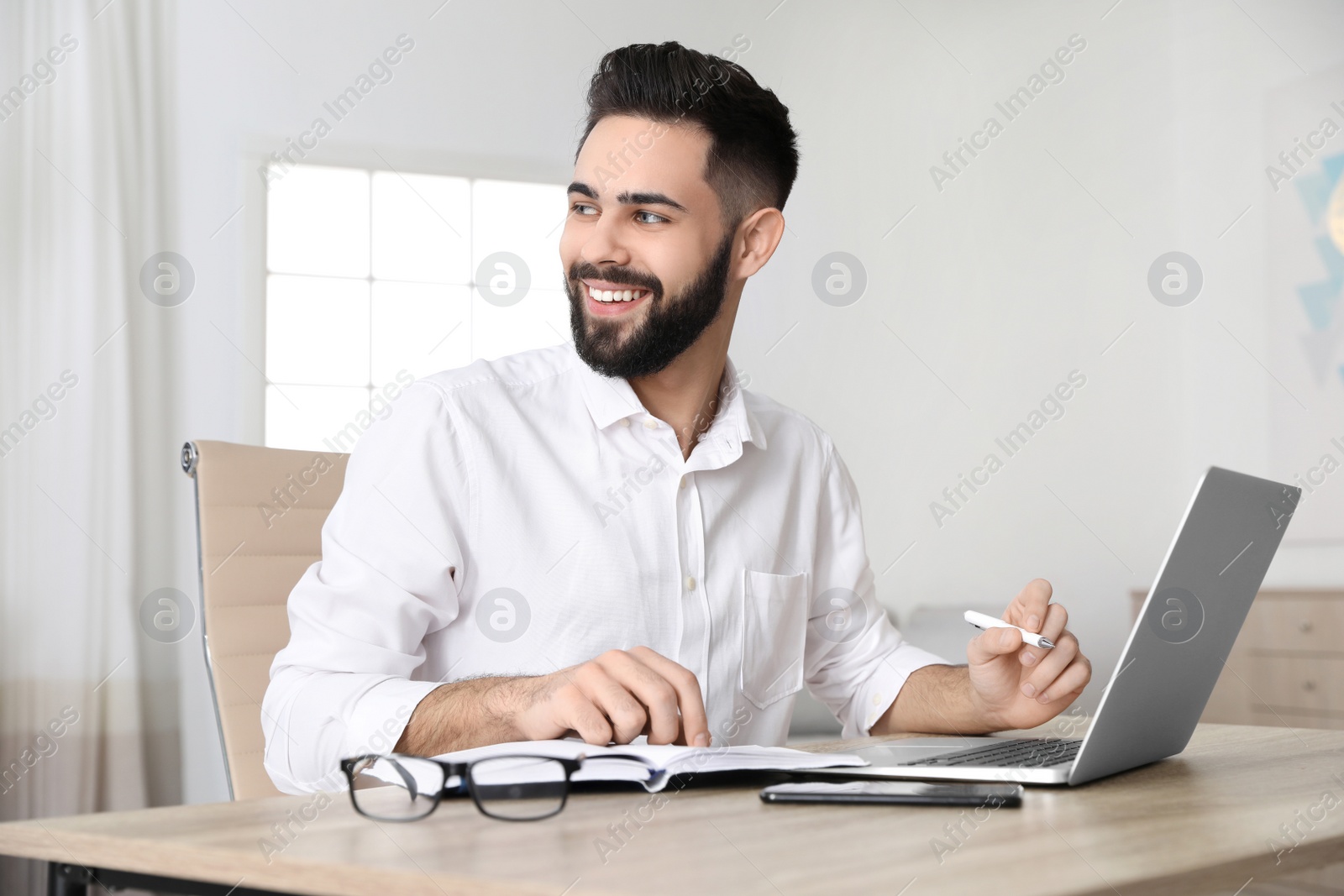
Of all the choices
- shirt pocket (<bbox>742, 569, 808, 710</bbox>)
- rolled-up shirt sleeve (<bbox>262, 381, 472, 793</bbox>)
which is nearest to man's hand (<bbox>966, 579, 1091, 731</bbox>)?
shirt pocket (<bbox>742, 569, 808, 710</bbox>)

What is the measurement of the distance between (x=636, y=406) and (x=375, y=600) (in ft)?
1.41

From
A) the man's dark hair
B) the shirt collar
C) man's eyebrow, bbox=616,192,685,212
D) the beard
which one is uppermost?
the man's dark hair

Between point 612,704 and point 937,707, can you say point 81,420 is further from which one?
point 612,704

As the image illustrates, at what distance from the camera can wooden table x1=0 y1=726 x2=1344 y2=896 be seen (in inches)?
20.7

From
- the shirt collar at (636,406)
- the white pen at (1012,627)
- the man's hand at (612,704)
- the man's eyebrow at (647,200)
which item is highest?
the man's eyebrow at (647,200)

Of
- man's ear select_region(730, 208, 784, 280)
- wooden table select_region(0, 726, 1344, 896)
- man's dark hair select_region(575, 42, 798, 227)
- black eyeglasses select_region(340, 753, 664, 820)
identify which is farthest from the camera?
man's ear select_region(730, 208, 784, 280)

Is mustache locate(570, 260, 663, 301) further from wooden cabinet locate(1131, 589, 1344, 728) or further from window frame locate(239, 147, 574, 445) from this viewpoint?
wooden cabinet locate(1131, 589, 1344, 728)

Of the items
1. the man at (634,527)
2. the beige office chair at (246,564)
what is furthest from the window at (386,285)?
the man at (634,527)

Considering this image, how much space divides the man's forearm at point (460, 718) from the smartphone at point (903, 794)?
291 mm

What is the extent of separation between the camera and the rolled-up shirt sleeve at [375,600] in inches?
40.9

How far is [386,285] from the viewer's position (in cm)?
369

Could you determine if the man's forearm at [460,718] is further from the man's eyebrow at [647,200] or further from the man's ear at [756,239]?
the man's ear at [756,239]

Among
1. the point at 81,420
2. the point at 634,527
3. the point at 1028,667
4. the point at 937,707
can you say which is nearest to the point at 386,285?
the point at 81,420

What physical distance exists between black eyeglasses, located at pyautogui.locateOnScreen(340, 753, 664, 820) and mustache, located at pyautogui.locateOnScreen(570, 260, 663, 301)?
864 mm
